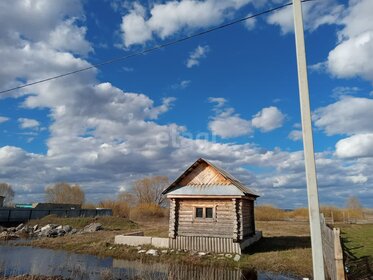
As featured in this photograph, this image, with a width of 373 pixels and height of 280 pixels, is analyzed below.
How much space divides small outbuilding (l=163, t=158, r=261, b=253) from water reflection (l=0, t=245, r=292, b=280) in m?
3.85

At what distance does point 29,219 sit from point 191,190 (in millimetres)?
39498

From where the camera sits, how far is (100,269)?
1847 cm

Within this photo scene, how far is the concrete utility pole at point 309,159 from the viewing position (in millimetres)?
4960

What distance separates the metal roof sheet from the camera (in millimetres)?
23366

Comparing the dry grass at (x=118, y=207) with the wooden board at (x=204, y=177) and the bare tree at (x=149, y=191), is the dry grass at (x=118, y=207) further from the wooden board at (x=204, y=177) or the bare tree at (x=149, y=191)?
the wooden board at (x=204, y=177)

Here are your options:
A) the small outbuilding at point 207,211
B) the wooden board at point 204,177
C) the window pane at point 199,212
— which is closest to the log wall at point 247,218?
the small outbuilding at point 207,211

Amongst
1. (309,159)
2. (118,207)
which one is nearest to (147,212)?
(118,207)

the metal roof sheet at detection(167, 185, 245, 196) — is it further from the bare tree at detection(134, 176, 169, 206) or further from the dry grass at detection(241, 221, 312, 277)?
the bare tree at detection(134, 176, 169, 206)

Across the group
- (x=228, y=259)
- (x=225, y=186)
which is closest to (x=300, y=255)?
(x=228, y=259)

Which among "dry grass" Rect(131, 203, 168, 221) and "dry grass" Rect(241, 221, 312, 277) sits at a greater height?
"dry grass" Rect(131, 203, 168, 221)

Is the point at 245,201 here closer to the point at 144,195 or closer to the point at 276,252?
the point at 276,252

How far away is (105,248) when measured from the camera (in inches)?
995

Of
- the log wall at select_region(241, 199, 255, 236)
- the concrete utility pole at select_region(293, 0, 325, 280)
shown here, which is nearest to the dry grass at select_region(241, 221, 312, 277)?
the log wall at select_region(241, 199, 255, 236)

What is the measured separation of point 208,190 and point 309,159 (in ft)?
63.0
